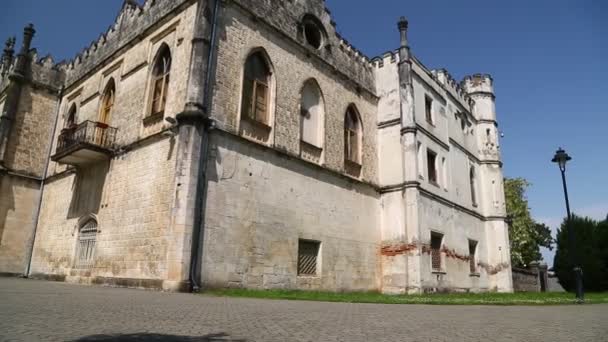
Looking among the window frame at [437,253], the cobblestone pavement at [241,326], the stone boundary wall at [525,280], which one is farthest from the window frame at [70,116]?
the stone boundary wall at [525,280]

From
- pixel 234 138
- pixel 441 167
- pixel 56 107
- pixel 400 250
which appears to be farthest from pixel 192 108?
pixel 441 167

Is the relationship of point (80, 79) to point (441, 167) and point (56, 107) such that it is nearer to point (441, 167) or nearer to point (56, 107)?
point (56, 107)

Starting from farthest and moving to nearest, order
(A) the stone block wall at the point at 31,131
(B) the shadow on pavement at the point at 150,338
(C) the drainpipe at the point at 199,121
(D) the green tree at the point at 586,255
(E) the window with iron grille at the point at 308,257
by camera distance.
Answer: (D) the green tree at the point at 586,255, (A) the stone block wall at the point at 31,131, (E) the window with iron grille at the point at 308,257, (C) the drainpipe at the point at 199,121, (B) the shadow on pavement at the point at 150,338

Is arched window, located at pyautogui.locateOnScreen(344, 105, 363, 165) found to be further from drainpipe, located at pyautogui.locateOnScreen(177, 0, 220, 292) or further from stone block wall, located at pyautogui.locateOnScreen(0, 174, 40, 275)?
stone block wall, located at pyautogui.locateOnScreen(0, 174, 40, 275)

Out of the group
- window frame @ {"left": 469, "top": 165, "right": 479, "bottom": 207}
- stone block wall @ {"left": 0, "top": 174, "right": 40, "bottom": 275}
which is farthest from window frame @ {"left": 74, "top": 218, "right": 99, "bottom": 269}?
window frame @ {"left": 469, "top": 165, "right": 479, "bottom": 207}

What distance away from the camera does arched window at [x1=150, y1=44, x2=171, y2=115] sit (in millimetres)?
13258

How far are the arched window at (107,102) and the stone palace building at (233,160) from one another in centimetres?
9

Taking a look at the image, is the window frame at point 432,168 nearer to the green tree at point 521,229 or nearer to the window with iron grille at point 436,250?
the window with iron grille at point 436,250

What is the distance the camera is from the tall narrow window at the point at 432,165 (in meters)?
20.1

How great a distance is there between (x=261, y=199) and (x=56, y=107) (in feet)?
45.0

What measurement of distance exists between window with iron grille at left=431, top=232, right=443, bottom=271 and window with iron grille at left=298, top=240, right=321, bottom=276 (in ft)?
22.4

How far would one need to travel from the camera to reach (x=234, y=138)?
12.2m

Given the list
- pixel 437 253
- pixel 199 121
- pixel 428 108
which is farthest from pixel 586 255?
pixel 199 121

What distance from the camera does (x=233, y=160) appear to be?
39.5ft
